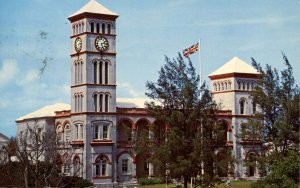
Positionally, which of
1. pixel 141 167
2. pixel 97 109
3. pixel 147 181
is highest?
pixel 97 109

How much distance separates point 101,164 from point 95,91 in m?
8.32

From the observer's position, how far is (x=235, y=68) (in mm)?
86938

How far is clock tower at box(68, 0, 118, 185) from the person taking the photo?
7119 centimetres

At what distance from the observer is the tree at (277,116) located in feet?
138

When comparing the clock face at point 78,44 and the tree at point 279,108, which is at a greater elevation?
the clock face at point 78,44

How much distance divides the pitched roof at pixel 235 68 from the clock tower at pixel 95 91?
2041 centimetres

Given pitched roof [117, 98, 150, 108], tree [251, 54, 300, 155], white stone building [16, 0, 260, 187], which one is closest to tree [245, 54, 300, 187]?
tree [251, 54, 300, 155]

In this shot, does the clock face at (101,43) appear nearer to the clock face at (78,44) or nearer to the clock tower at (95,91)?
the clock tower at (95,91)

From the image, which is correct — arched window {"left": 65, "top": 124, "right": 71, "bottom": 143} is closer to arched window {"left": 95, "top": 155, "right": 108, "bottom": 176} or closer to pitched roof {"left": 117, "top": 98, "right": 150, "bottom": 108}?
arched window {"left": 95, "top": 155, "right": 108, "bottom": 176}

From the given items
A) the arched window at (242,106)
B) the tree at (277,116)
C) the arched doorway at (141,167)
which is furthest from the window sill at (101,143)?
the tree at (277,116)

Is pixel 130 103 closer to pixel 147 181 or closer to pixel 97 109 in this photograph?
pixel 97 109

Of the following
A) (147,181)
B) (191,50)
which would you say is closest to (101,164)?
(147,181)

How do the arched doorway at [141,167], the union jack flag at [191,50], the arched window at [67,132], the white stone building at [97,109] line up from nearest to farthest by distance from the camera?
1. the union jack flag at [191,50]
2. the white stone building at [97,109]
3. the arched window at [67,132]
4. the arched doorway at [141,167]

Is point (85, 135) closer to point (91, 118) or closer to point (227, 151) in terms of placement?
point (91, 118)
